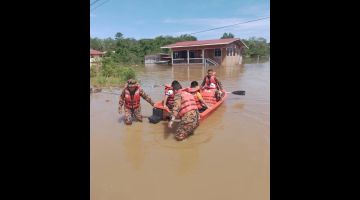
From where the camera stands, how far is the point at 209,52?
30.3 m

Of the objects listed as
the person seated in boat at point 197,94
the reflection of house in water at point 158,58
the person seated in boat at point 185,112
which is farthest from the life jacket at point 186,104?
the reflection of house in water at point 158,58

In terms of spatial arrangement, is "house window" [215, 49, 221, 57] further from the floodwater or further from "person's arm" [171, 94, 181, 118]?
"person's arm" [171, 94, 181, 118]

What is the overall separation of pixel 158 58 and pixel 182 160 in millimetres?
29708

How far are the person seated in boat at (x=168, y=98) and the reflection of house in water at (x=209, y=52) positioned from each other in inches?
832

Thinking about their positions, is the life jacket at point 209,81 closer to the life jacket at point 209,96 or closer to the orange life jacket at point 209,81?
the orange life jacket at point 209,81

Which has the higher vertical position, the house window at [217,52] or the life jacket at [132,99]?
the house window at [217,52]

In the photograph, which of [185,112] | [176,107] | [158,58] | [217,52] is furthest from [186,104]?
[158,58]

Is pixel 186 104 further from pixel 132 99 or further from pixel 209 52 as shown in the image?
pixel 209 52

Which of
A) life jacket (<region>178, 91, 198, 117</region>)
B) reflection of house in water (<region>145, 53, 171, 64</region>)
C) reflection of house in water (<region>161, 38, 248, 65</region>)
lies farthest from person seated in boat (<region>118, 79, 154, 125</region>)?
reflection of house in water (<region>145, 53, 171, 64</region>)

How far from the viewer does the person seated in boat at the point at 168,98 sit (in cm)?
785

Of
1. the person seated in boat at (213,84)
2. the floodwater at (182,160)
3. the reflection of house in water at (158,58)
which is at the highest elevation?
the reflection of house in water at (158,58)

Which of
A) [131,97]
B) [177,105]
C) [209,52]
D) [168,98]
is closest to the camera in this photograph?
[177,105]

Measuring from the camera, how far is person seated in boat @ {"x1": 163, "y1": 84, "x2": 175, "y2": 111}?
309 inches
